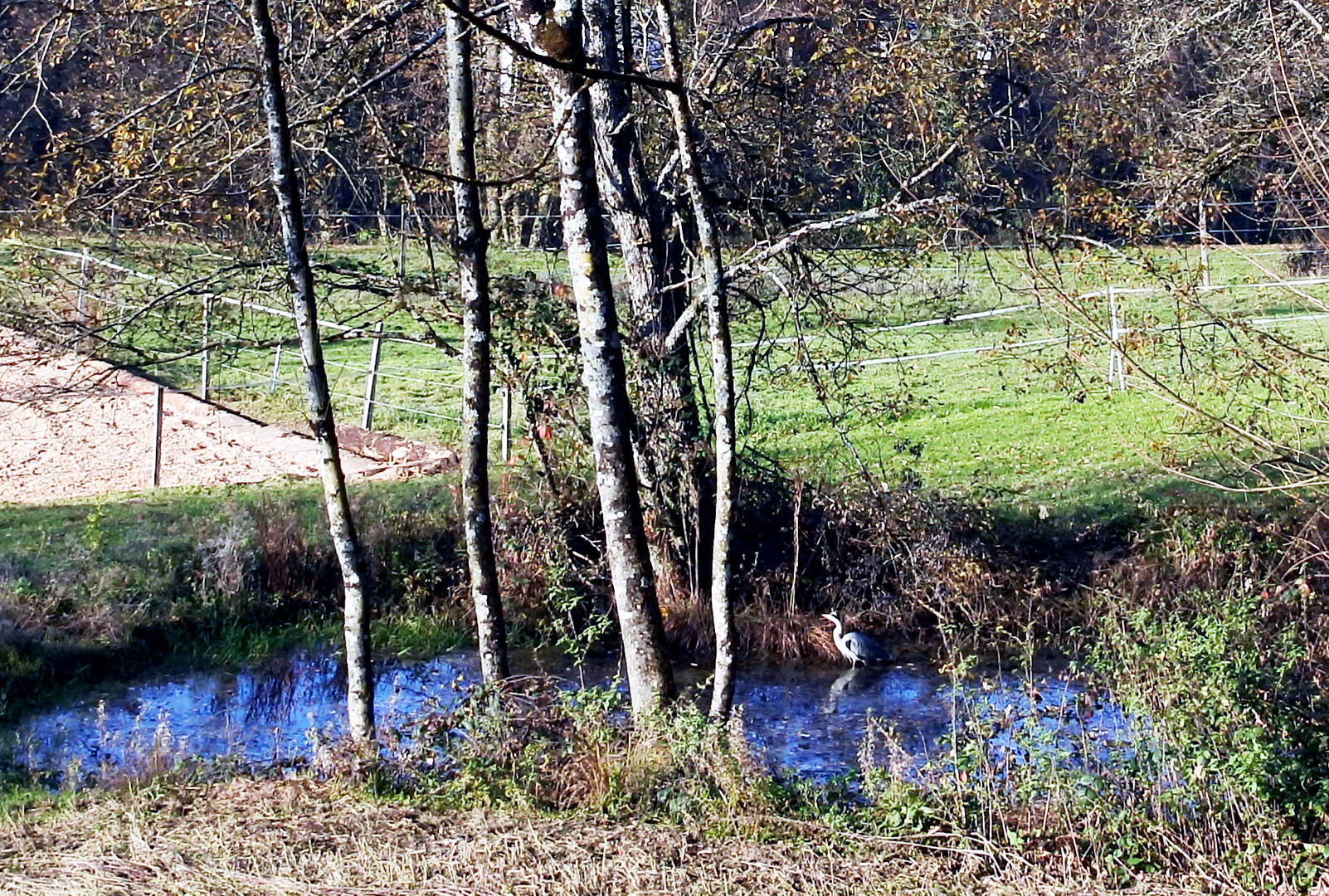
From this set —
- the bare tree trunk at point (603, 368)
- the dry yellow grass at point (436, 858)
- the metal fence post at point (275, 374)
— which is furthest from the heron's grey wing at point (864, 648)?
the metal fence post at point (275, 374)

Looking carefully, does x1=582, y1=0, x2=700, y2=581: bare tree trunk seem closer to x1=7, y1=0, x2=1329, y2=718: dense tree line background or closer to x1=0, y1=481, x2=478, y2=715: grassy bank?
x1=7, y1=0, x2=1329, y2=718: dense tree line background

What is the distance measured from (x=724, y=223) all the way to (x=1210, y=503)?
6.54 metres

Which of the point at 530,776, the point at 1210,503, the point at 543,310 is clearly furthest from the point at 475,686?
the point at 1210,503

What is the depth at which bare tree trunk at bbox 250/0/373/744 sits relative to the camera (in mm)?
8164

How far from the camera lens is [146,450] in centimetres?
1944

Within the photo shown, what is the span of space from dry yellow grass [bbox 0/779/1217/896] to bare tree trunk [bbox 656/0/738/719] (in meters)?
1.64

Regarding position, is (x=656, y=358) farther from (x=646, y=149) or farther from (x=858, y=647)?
(x=858, y=647)

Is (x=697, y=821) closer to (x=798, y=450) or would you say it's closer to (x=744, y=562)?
(x=744, y=562)

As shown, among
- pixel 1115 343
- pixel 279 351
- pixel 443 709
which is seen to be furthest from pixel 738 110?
pixel 279 351

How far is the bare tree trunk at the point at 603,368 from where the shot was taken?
25.4ft

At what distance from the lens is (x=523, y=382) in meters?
11.8

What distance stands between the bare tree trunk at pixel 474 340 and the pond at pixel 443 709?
1.68ft

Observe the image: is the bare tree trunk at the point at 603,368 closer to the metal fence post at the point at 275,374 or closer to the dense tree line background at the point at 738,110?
the dense tree line background at the point at 738,110

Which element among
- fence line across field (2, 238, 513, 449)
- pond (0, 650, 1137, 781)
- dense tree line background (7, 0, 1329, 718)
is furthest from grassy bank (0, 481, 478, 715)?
dense tree line background (7, 0, 1329, 718)
